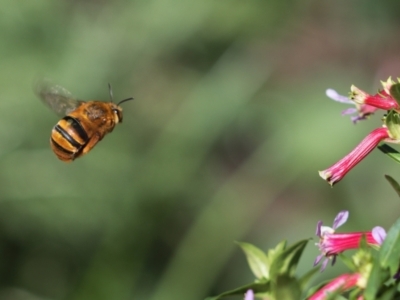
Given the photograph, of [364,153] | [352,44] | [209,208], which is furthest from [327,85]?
[364,153]

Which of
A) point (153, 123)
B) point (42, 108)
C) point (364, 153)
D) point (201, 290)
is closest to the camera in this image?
point (364, 153)

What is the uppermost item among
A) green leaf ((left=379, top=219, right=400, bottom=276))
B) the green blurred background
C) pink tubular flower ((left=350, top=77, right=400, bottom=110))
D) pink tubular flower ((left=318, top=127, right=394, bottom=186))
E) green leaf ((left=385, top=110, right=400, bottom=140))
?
pink tubular flower ((left=350, top=77, right=400, bottom=110))

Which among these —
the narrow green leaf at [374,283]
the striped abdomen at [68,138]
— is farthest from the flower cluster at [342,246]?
the striped abdomen at [68,138]

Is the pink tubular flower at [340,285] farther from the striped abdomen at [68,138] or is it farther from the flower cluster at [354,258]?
the striped abdomen at [68,138]

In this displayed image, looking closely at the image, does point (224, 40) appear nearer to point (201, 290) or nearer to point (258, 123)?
point (258, 123)

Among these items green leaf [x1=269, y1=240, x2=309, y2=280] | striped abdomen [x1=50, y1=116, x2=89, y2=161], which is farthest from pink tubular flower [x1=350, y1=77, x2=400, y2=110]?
striped abdomen [x1=50, y1=116, x2=89, y2=161]

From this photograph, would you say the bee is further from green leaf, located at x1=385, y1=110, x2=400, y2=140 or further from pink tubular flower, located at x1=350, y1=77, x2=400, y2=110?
green leaf, located at x1=385, y1=110, x2=400, y2=140
